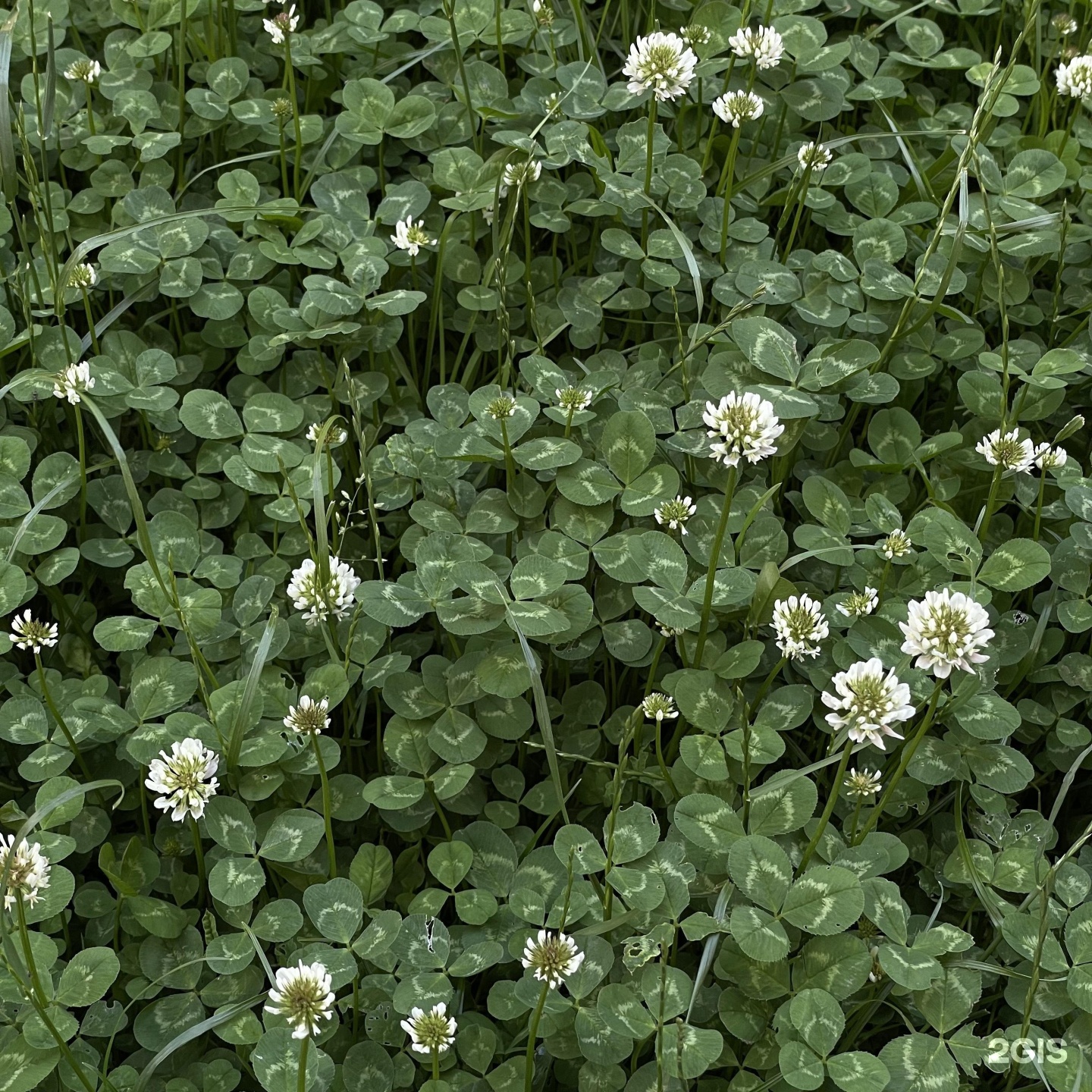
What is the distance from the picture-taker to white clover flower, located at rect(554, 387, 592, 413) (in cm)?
254

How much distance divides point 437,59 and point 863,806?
234 cm

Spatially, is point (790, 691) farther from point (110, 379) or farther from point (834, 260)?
point (110, 379)

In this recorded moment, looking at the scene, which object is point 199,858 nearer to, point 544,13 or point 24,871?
point 24,871

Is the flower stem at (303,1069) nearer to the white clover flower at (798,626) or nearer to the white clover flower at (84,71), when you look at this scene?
the white clover flower at (798,626)

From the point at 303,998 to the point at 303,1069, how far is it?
0.12m

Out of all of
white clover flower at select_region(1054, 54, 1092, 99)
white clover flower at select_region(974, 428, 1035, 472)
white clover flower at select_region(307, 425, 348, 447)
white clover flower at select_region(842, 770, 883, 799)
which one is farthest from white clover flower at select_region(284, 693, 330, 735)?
white clover flower at select_region(1054, 54, 1092, 99)

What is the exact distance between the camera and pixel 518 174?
9.25ft

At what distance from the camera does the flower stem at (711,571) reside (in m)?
2.06

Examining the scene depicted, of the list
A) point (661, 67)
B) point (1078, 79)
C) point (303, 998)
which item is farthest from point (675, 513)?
point (1078, 79)

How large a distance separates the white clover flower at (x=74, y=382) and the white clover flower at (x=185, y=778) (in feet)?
2.73

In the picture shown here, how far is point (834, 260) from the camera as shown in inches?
112

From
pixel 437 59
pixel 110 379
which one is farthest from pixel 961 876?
pixel 437 59

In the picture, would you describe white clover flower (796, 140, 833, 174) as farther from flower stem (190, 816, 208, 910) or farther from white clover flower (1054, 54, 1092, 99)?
flower stem (190, 816, 208, 910)

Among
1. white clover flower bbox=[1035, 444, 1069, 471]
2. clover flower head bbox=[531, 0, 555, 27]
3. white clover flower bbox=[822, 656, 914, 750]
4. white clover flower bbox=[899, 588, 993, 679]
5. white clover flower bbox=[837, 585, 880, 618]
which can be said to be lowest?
white clover flower bbox=[837, 585, 880, 618]
